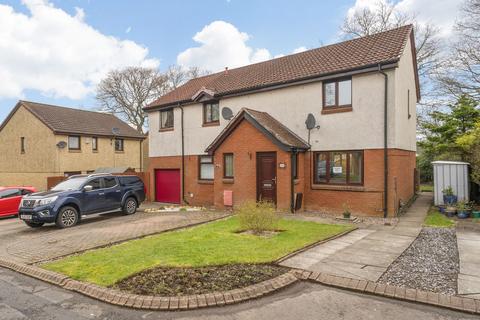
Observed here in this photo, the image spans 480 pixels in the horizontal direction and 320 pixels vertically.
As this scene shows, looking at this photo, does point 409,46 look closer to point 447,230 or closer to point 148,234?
point 447,230

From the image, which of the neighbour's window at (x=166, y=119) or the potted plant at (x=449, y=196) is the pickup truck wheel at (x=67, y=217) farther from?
the potted plant at (x=449, y=196)

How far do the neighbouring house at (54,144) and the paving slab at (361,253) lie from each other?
72.4 ft

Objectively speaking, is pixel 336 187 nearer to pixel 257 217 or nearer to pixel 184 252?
pixel 257 217

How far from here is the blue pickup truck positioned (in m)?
11.2

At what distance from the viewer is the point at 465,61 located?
22.5 metres

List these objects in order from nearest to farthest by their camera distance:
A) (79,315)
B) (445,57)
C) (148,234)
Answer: (79,315)
(148,234)
(445,57)

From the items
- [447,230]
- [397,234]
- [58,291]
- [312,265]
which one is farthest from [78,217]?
[447,230]

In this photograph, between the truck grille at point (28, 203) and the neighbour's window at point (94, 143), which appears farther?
the neighbour's window at point (94, 143)

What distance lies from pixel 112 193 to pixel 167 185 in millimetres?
5760

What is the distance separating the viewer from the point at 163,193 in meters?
19.6

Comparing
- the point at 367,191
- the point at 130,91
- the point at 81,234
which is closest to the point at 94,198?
the point at 81,234

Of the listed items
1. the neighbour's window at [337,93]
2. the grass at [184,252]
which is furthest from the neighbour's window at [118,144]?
the neighbour's window at [337,93]

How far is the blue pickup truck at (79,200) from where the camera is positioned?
11211 millimetres

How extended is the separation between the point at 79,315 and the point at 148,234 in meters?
5.15
